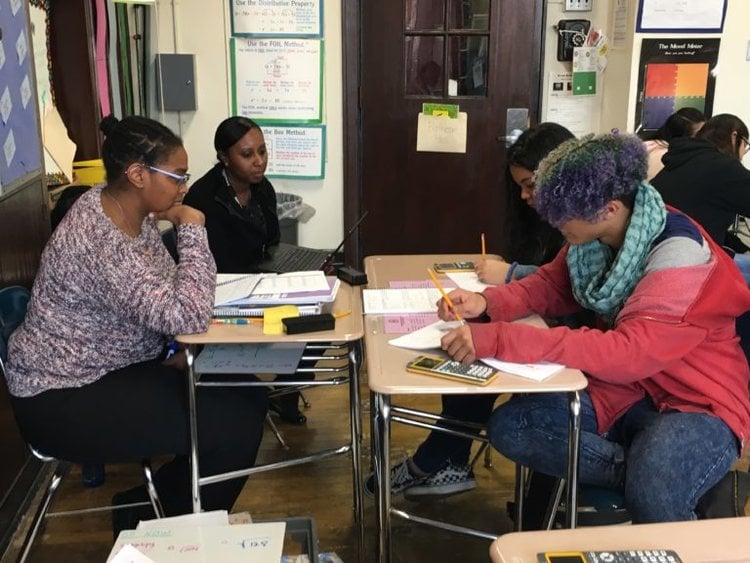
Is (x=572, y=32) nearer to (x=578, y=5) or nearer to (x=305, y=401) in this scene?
(x=578, y=5)

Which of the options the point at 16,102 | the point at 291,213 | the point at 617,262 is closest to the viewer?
the point at 617,262

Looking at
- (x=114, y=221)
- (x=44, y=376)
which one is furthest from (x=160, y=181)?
(x=44, y=376)

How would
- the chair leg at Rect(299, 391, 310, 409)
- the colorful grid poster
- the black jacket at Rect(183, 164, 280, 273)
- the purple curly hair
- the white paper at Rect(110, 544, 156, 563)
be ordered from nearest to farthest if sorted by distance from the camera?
the white paper at Rect(110, 544, 156, 563) → the purple curly hair → the black jacket at Rect(183, 164, 280, 273) → the chair leg at Rect(299, 391, 310, 409) → the colorful grid poster

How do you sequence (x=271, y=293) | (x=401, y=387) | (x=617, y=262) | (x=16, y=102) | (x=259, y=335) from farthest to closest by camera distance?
(x=16, y=102) → (x=271, y=293) → (x=259, y=335) → (x=617, y=262) → (x=401, y=387)

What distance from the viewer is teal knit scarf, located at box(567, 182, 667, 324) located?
1487 millimetres

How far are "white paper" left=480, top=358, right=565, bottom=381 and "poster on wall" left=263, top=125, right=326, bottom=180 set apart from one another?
291 centimetres

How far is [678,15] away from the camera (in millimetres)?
3746

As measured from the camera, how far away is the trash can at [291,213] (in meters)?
4.05

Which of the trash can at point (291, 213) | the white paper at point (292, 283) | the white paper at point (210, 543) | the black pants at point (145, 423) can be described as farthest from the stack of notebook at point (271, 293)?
the trash can at point (291, 213)

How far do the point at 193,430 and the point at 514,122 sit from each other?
301 cm

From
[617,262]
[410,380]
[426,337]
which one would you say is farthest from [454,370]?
[617,262]

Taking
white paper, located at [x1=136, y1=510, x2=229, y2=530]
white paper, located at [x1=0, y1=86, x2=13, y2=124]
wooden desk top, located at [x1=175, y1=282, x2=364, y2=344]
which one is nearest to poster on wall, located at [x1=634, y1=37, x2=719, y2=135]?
wooden desk top, located at [x1=175, y1=282, x2=364, y2=344]

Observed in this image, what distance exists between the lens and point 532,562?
0.85 metres

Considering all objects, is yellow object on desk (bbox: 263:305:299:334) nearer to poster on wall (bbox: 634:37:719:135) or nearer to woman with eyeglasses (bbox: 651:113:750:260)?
woman with eyeglasses (bbox: 651:113:750:260)
